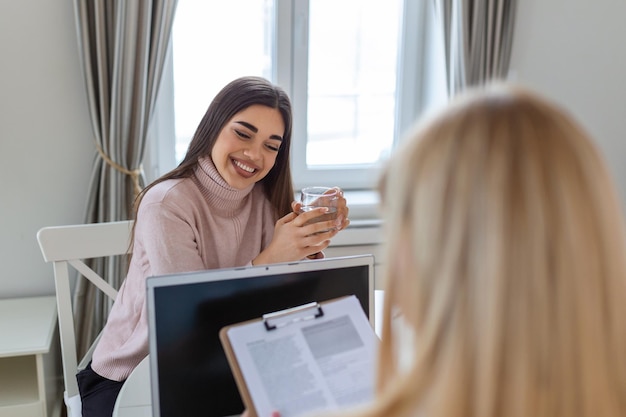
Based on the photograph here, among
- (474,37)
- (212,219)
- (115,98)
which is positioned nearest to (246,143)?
(212,219)

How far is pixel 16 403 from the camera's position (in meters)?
1.79

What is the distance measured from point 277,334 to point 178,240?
51cm

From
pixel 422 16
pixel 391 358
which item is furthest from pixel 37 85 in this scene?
pixel 391 358

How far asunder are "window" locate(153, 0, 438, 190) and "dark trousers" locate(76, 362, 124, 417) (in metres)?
1.06

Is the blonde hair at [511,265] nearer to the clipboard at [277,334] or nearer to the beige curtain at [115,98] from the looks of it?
the clipboard at [277,334]

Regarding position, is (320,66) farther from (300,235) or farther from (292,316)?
(292,316)

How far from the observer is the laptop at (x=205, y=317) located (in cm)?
96

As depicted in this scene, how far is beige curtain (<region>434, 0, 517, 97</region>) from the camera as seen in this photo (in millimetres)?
2307

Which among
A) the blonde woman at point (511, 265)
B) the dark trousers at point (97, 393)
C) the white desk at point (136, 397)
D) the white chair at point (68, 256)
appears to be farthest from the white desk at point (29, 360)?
the blonde woman at point (511, 265)

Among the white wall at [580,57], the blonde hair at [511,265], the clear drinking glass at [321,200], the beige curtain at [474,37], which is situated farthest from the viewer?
the white wall at [580,57]

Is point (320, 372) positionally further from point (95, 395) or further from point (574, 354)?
point (95, 395)

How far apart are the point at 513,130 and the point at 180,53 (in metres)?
A: 2.00

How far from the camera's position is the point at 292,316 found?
95 cm

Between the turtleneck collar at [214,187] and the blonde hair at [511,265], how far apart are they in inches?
38.3
